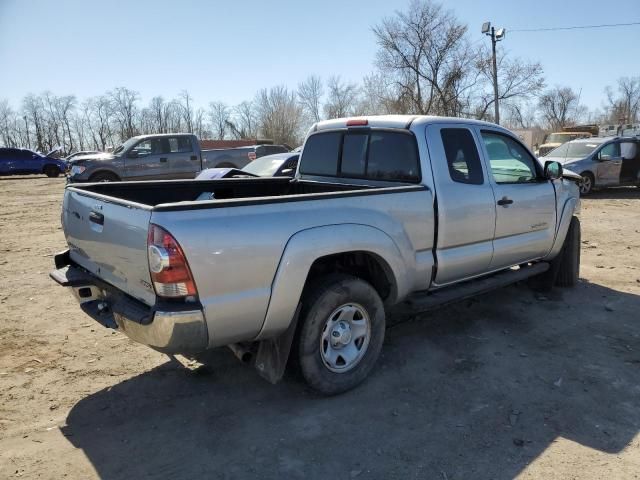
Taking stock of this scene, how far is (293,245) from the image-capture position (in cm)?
299

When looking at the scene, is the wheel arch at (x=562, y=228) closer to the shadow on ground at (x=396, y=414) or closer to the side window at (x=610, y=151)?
the shadow on ground at (x=396, y=414)

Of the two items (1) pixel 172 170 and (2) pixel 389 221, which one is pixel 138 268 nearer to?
(2) pixel 389 221

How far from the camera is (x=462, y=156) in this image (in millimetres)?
4328

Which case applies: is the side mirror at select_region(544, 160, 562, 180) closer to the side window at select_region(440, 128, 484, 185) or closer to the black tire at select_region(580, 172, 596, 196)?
the side window at select_region(440, 128, 484, 185)

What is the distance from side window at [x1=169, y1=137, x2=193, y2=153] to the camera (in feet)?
53.1

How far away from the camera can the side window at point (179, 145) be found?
53.1 feet

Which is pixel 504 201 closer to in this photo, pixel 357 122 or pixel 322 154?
pixel 357 122

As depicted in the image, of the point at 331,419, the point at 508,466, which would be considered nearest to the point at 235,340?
the point at 331,419

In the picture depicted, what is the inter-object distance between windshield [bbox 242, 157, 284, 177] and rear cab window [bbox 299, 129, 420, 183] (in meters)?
5.04

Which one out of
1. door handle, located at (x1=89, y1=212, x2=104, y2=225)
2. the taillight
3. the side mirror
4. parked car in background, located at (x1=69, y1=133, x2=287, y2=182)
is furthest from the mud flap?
parked car in background, located at (x1=69, y1=133, x2=287, y2=182)

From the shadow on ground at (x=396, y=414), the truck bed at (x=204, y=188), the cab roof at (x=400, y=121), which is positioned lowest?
the shadow on ground at (x=396, y=414)

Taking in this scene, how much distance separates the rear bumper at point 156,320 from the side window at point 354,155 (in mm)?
2354

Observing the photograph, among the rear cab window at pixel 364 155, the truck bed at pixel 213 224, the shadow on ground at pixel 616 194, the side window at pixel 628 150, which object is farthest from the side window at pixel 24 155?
the side window at pixel 628 150

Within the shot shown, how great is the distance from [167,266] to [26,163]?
3210cm
